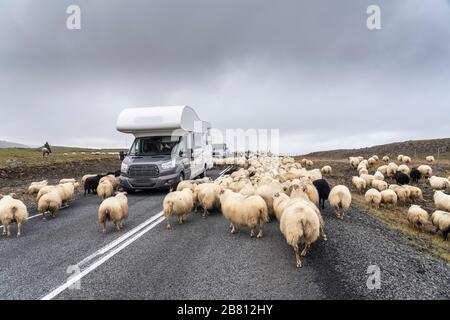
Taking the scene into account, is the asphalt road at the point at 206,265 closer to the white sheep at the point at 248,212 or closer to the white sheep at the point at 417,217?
the white sheep at the point at 248,212

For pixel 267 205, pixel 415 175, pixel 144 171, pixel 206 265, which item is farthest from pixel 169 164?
pixel 415 175

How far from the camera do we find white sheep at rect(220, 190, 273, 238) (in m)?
8.43

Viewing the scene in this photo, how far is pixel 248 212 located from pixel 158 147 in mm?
9996

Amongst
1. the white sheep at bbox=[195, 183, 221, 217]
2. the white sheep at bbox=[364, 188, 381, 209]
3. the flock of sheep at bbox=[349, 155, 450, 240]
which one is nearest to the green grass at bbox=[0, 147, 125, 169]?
the white sheep at bbox=[195, 183, 221, 217]

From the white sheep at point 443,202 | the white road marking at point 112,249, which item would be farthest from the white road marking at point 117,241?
the white sheep at point 443,202

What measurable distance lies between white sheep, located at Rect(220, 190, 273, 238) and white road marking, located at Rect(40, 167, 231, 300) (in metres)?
2.45

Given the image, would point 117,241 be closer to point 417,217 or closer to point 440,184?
point 417,217

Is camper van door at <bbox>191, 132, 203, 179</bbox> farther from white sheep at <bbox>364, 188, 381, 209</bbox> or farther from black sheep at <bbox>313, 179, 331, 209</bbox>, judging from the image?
white sheep at <bbox>364, 188, 381, 209</bbox>

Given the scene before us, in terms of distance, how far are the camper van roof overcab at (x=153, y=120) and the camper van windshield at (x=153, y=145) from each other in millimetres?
427

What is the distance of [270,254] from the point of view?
714 cm

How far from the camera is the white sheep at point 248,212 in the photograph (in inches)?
332

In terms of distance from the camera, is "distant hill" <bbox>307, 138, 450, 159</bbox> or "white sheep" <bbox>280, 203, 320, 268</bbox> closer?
"white sheep" <bbox>280, 203, 320, 268</bbox>

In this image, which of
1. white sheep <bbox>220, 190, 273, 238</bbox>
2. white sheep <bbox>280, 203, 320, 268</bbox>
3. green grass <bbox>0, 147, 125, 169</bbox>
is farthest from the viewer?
green grass <bbox>0, 147, 125, 169</bbox>
